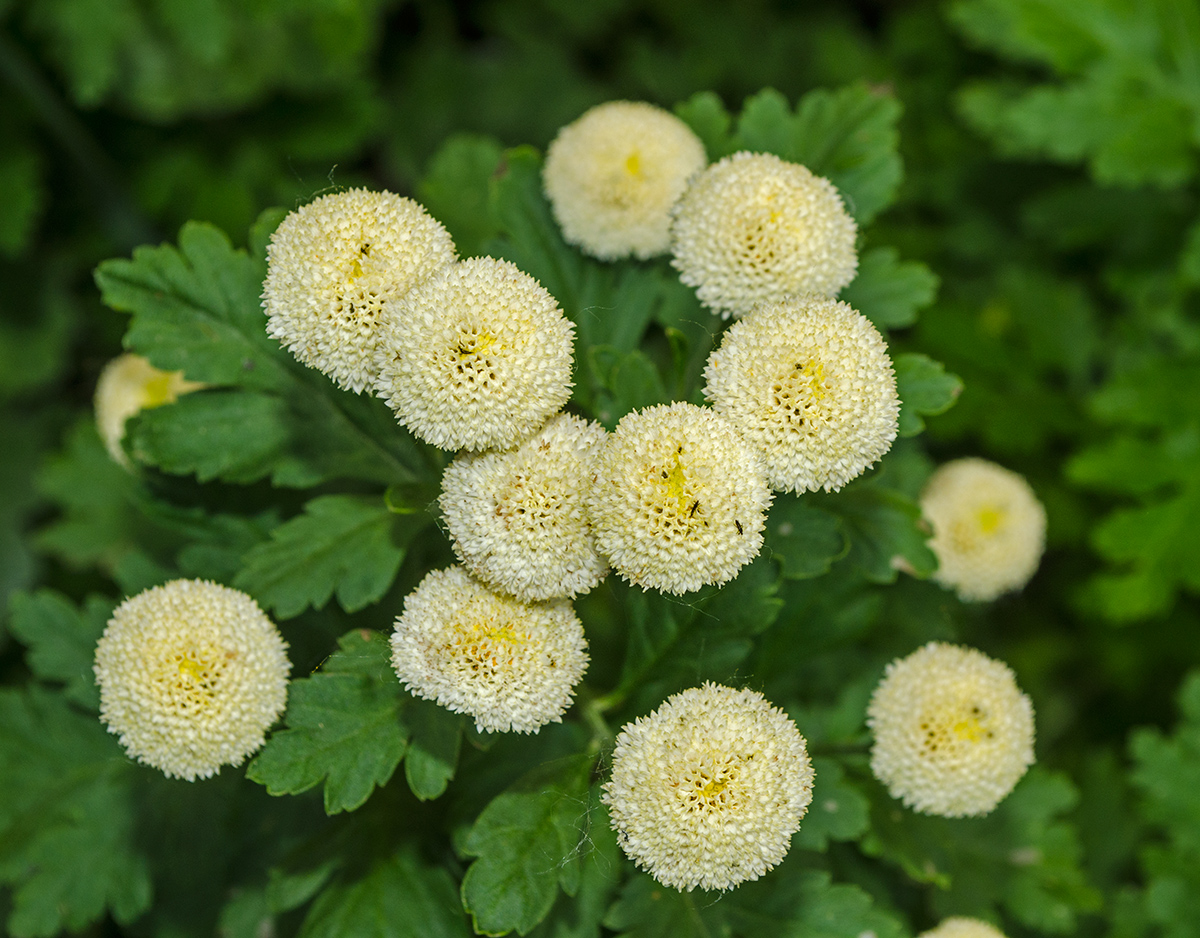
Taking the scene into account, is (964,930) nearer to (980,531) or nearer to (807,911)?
(807,911)

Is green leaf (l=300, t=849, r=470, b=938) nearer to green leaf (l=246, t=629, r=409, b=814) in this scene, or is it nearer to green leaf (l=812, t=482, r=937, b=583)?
green leaf (l=246, t=629, r=409, b=814)

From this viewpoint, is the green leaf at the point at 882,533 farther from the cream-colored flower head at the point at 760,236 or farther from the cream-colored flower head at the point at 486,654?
the cream-colored flower head at the point at 486,654

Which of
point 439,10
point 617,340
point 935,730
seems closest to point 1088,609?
point 935,730

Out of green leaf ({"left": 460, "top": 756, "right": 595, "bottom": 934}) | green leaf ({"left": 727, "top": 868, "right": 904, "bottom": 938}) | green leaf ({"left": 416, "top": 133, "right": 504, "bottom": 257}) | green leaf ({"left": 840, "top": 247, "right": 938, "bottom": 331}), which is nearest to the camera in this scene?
green leaf ({"left": 460, "top": 756, "right": 595, "bottom": 934})

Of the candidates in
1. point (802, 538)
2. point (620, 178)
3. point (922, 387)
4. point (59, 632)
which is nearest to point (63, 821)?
point (59, 632)

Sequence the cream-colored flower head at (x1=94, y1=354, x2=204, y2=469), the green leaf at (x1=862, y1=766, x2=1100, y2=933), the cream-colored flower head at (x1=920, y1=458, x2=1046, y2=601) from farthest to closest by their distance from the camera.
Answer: the cream-colored flower head at (x1=94, y1=354, x2=204, y2=469) < the cream-colored flower head at (x1=920, y1=458, x2=1046, y2=601) < the green leaf at (x1=862, y1=766, x2=1100, y2=933)

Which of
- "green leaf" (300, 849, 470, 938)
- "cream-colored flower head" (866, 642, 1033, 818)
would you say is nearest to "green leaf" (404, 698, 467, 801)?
"green leaf" (300, 849, 470, 938)
